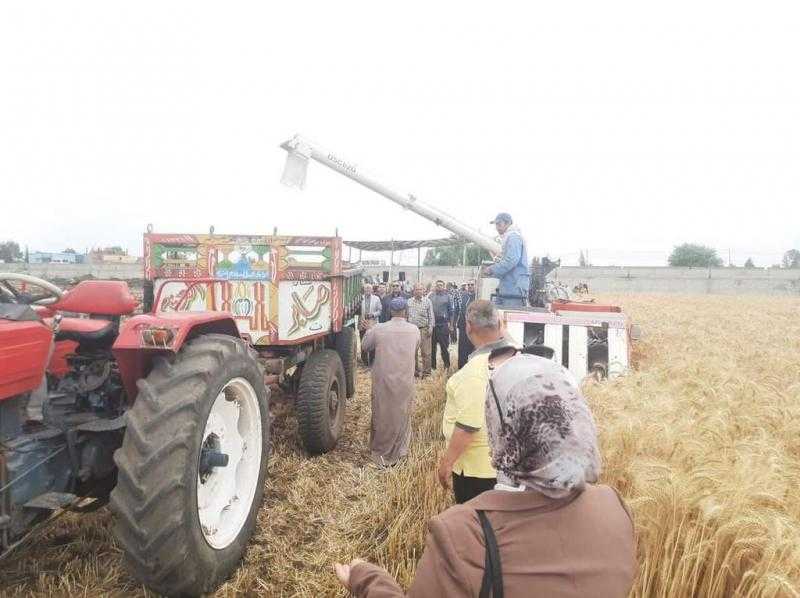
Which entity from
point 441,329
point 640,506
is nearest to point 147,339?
point 640,506

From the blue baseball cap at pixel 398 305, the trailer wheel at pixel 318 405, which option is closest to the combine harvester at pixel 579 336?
the blue baseball cap at pixel 398 305

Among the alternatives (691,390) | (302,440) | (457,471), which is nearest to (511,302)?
(691,390)

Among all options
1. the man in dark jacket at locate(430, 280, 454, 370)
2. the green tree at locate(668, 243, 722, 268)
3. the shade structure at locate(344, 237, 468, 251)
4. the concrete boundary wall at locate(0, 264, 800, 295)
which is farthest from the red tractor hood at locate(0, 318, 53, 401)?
the green tree at locate(668, 243, 722, 268)

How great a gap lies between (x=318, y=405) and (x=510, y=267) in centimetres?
317

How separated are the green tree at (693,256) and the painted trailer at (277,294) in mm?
70018

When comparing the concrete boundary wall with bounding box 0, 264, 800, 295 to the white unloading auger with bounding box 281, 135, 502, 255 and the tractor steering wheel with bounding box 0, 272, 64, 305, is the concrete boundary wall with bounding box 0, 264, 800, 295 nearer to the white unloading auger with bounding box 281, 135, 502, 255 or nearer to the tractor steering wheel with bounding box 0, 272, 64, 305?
the white unloading auger with bounding box 281, 135, 502, 255

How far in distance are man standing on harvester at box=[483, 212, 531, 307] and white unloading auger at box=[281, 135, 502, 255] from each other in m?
3.70

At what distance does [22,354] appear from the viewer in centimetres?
248

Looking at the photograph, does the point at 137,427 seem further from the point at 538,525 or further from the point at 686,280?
the point at 686,280

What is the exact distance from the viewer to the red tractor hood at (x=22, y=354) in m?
2.36

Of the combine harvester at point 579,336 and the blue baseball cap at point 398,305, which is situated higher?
the blue baseball cap at point 398,305

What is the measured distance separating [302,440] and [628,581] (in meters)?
4.07

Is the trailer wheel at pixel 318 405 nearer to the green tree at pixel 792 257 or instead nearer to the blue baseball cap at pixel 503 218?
the blue baseball cap at pixel 503 218

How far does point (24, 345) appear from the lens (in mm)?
2479
